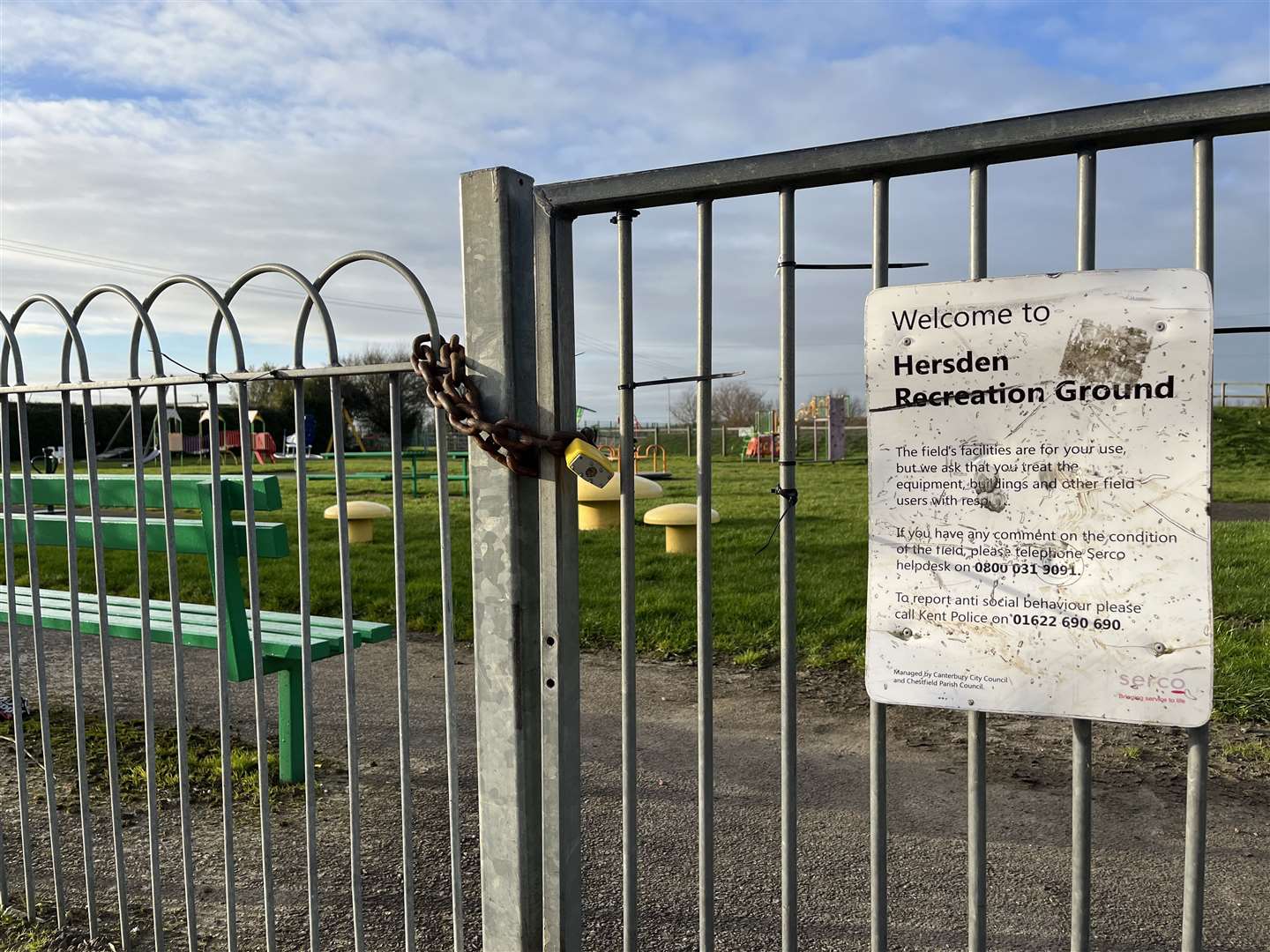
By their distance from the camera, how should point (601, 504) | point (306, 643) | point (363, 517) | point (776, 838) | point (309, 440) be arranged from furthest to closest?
point (309, 440)
point (601, 504)
point (363, 517)
point (776, 838)
point (306, 643)

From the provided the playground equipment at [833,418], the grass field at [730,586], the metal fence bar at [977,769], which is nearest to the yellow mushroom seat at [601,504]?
the grass field at [730,586]

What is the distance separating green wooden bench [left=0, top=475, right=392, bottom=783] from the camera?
12.5 feet

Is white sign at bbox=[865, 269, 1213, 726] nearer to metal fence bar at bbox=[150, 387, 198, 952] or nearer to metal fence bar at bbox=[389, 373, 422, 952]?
metal fence bar at bbox=[389, 373, 422, 952]

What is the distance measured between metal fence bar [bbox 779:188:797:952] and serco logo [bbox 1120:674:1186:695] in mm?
544

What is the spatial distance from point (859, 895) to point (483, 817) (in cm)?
149

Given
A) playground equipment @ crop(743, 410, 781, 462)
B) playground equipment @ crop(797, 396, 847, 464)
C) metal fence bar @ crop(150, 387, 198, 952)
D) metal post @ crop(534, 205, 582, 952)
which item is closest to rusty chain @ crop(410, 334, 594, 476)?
Result: metal post @ crop(534, 205, 582, 952)

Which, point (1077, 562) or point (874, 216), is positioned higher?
point (874, 216)

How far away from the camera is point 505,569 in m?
2.10

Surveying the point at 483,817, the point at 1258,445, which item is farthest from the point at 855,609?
the point at 1258,445

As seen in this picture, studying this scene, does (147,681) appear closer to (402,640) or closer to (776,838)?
(402,640)

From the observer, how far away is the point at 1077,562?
5.20 ft

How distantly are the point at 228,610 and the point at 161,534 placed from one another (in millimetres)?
544

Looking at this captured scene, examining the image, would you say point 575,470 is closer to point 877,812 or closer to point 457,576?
point 877,812

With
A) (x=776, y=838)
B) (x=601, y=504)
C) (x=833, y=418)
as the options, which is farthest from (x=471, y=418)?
(x=833, y=418)
